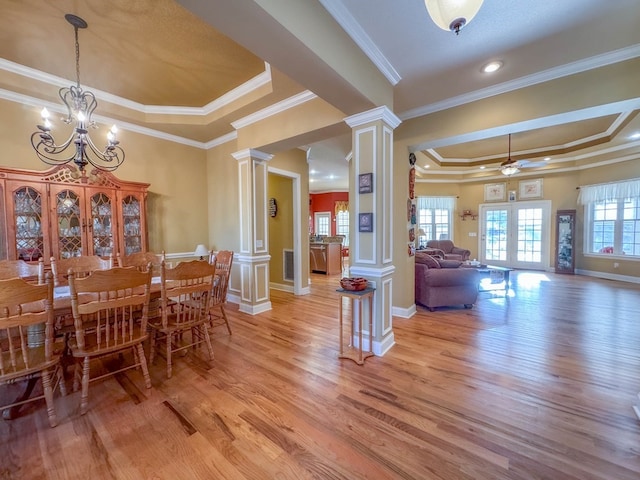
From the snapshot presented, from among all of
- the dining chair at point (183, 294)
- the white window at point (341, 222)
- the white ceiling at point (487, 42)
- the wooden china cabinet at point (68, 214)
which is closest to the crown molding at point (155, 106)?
the wooden china cabinet at point (68, 214)

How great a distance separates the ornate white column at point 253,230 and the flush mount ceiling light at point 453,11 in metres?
3.04

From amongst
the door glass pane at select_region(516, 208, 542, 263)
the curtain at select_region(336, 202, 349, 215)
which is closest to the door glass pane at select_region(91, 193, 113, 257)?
the curtain at select_region(336, 202, 349, 215)

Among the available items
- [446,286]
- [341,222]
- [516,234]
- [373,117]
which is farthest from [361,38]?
[341,222]

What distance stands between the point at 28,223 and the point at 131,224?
1026 mm

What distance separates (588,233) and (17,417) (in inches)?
409

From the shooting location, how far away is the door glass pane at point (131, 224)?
3764 millimetres

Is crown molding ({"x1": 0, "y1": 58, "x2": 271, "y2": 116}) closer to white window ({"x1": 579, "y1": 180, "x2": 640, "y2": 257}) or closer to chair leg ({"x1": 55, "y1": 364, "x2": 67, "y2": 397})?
chair leg ({"x1": 55, "y1": 364, "x2": 67, "y2": 397})

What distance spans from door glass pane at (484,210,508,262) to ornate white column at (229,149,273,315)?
758 centimetres

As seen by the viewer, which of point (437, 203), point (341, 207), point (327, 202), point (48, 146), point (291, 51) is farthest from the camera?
point (327, 202)

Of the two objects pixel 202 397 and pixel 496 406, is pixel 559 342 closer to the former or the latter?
pixel 496 406

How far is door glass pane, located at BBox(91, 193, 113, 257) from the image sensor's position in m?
3.47

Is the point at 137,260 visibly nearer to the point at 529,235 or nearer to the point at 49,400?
the point at 49,400

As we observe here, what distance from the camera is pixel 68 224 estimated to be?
10.7 feet

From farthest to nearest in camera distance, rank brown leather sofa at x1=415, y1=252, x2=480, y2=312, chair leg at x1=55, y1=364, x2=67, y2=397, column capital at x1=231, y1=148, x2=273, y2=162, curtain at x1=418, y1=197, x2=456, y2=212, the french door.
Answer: curtain at x1=418, y1=197, x2=456, y2=212
the french door
brown leather sofa at x1=415, y1=252, x2=480, y2=312
column capital at x1=231, y1=148, x2=273, y2=162
chair leg at x1=55, y1=364, x2=67, y2=397
